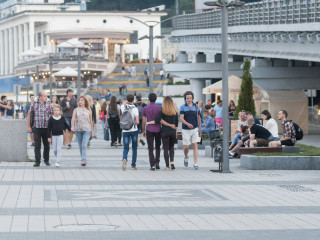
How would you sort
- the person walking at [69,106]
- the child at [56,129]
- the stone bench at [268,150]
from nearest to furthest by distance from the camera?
1. the child at [56,129]
2. the stone bench at [268,150]
3. the person walking at [69,106]

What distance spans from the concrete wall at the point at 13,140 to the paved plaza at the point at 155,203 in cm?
71

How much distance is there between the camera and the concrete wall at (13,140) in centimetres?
2405

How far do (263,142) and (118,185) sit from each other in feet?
23.0

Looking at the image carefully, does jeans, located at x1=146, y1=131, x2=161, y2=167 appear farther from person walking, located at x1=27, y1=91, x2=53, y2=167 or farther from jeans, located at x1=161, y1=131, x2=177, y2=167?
person walking, located at x1=27, y1=91, x2=53, y2=167

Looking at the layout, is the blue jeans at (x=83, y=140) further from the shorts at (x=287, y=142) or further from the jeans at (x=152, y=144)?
the shorts at (x=287, y=142)

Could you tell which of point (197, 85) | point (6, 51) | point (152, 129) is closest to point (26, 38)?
point (6, 51)

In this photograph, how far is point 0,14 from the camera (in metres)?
175

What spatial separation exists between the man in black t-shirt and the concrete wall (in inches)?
208

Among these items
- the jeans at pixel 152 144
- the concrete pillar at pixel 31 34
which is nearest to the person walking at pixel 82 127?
the jeans at pixel 152 144

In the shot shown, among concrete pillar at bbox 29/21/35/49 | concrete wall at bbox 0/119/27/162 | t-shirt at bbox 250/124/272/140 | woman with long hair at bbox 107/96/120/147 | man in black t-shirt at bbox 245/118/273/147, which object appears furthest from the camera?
concrete pillar at bbox 29/21/35/49

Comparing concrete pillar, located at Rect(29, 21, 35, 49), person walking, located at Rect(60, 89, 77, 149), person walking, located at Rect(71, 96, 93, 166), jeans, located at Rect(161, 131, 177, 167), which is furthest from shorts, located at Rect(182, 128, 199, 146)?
concrete pillar, located at Rect(29, 21, 35, 49)

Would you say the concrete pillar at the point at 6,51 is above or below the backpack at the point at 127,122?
above

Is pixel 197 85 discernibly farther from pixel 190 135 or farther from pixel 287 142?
pixel 190 135

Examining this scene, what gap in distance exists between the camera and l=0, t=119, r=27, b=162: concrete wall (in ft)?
78.9
